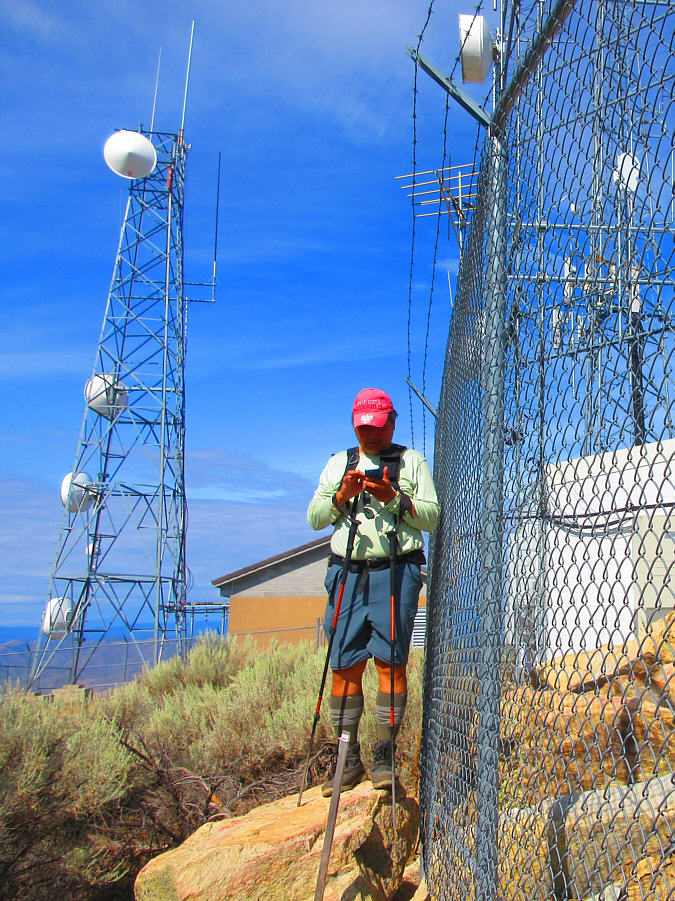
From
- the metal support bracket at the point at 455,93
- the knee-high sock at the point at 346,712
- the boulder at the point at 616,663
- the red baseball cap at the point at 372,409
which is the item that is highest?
the metal support bracket at the point at 455,93

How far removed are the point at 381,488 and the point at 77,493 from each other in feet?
58.7

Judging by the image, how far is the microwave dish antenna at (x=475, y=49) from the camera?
106 inches

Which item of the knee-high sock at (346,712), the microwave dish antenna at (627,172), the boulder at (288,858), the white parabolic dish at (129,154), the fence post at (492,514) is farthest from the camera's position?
the white parabolic dish at (129,154)

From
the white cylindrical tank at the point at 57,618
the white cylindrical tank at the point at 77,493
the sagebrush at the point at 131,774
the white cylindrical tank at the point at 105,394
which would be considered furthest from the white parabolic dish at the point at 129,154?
the sagebrush at the point at 131,774

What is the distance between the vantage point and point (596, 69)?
5.65 feet

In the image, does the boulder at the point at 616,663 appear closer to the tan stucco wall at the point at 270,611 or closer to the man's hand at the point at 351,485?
the man's hand at the point at 351,485

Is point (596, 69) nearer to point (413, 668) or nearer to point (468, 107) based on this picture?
point (468, 107)

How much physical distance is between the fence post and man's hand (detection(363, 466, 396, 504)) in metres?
0.77

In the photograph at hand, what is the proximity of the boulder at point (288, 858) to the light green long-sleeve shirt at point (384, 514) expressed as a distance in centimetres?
107

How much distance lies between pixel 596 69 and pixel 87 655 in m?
17.3

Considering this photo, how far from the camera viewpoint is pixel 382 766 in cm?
341

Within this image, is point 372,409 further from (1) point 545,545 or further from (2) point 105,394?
(2) point 105,394

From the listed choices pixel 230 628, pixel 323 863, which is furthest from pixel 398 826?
pixel 230 628

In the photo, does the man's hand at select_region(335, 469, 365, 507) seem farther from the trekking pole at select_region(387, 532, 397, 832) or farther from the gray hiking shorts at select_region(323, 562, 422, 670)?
the gray hiking shorts at select_region(323, 562, 422, 670)
